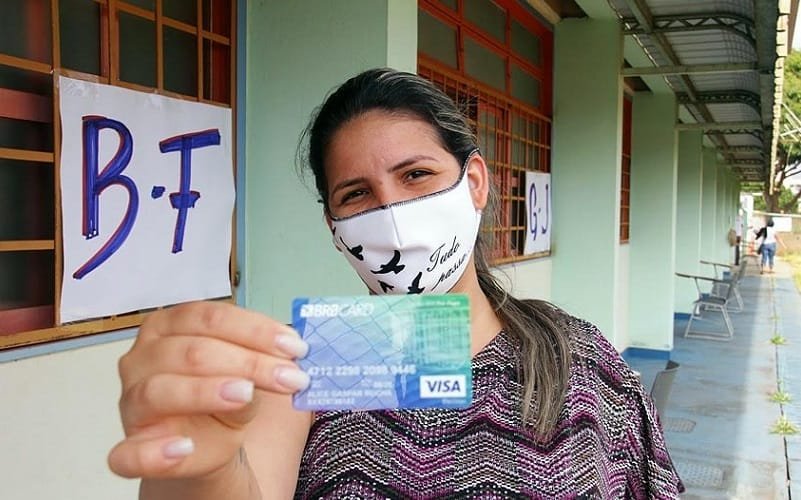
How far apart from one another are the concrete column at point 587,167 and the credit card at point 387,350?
229 inches

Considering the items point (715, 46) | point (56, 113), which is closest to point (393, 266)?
point (56, 113)

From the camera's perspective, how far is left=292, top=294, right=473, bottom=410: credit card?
97 cm

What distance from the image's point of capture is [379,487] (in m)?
1.17

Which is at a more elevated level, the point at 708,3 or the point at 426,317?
the point at 708,3

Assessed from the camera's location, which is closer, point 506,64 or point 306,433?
point 306,433

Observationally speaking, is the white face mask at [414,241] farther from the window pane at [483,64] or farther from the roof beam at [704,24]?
the roof beam at [704,24]

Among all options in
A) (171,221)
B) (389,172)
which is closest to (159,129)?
(171,221)

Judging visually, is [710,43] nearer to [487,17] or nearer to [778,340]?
[487,17]

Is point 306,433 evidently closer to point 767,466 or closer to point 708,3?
point 767,466

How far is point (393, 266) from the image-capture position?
57.2 inches

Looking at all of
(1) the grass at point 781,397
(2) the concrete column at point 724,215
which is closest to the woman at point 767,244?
(2) the concrete column at point 724,215

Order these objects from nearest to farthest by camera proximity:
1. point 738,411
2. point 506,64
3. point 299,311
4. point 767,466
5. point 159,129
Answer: point 299,311 < point 159,129 < point 767,466 < point 506,64 < point 738,411

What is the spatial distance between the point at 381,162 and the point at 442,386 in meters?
0.49

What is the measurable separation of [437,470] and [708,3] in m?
5.22
